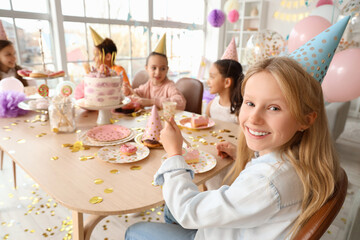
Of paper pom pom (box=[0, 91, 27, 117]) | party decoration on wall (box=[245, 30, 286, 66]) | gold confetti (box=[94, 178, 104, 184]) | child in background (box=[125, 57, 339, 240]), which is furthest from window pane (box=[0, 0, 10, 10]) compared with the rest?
child in background (box=[125, 57, 339, 240])

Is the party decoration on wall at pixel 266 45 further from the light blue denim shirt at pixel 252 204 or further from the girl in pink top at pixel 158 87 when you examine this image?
the light blue denim shirt at pixel 252 204

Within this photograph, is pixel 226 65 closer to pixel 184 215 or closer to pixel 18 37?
pixel 184 215

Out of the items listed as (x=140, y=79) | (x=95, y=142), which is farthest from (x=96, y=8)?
(x=95, y=142)

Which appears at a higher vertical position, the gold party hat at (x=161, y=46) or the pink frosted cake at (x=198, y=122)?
the gold party hat at (x=161, y=46)

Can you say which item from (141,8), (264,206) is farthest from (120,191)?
(141,8)

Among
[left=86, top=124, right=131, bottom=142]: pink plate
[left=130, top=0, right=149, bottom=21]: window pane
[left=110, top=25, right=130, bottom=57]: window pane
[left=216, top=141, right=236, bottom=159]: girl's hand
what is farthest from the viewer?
[left=130, top=0, right=149, bottom=21]: window pane

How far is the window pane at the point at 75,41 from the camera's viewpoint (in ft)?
11.0

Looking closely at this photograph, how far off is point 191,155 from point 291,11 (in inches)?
196

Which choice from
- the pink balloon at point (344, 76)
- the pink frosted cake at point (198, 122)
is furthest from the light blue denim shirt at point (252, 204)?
the pink balloon at point (344, 76)

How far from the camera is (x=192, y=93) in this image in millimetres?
2168

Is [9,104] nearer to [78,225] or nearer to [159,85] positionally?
[78,225]

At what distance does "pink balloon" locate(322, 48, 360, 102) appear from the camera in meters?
1.98

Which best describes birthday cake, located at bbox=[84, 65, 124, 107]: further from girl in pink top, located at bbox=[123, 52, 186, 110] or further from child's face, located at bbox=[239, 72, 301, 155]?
child's face, located at bbox=[239, 72, 301, 155]

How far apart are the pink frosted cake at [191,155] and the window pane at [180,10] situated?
4.03 metres
